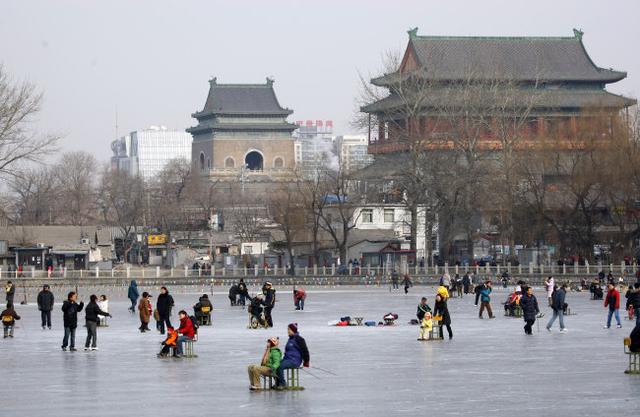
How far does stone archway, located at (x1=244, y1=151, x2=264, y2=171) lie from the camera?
157125 mm

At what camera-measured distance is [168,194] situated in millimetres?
126812

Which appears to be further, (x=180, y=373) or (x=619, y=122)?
(x=619, y=122)

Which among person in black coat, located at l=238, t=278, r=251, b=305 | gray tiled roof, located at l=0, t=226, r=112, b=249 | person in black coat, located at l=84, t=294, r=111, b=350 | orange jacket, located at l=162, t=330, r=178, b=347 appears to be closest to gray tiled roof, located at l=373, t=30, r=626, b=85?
gray tiled roof, located at l=0, t=226, r=112, b=249

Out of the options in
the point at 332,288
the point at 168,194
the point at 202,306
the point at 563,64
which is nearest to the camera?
the point at 202,306

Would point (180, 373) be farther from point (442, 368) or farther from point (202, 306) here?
point (202, 306)

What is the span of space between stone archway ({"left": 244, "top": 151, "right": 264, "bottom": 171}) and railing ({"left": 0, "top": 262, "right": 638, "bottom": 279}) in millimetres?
70817

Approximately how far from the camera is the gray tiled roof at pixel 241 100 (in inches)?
6132

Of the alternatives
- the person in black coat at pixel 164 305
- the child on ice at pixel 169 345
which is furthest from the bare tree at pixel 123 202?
the child on ice at pixel 169 345

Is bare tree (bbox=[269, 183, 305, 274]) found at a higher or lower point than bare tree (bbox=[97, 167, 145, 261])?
lower

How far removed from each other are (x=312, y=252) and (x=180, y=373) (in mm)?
63046

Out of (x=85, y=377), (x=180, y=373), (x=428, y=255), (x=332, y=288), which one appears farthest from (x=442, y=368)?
(x=428, y=255)

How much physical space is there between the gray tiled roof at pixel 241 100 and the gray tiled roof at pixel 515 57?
51.3 metres

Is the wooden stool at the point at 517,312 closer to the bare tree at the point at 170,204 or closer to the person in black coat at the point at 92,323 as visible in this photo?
the person in black coat at the point at 92,323

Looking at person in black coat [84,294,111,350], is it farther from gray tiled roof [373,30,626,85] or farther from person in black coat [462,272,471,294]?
gray tiled roof [373,30,626,85]
